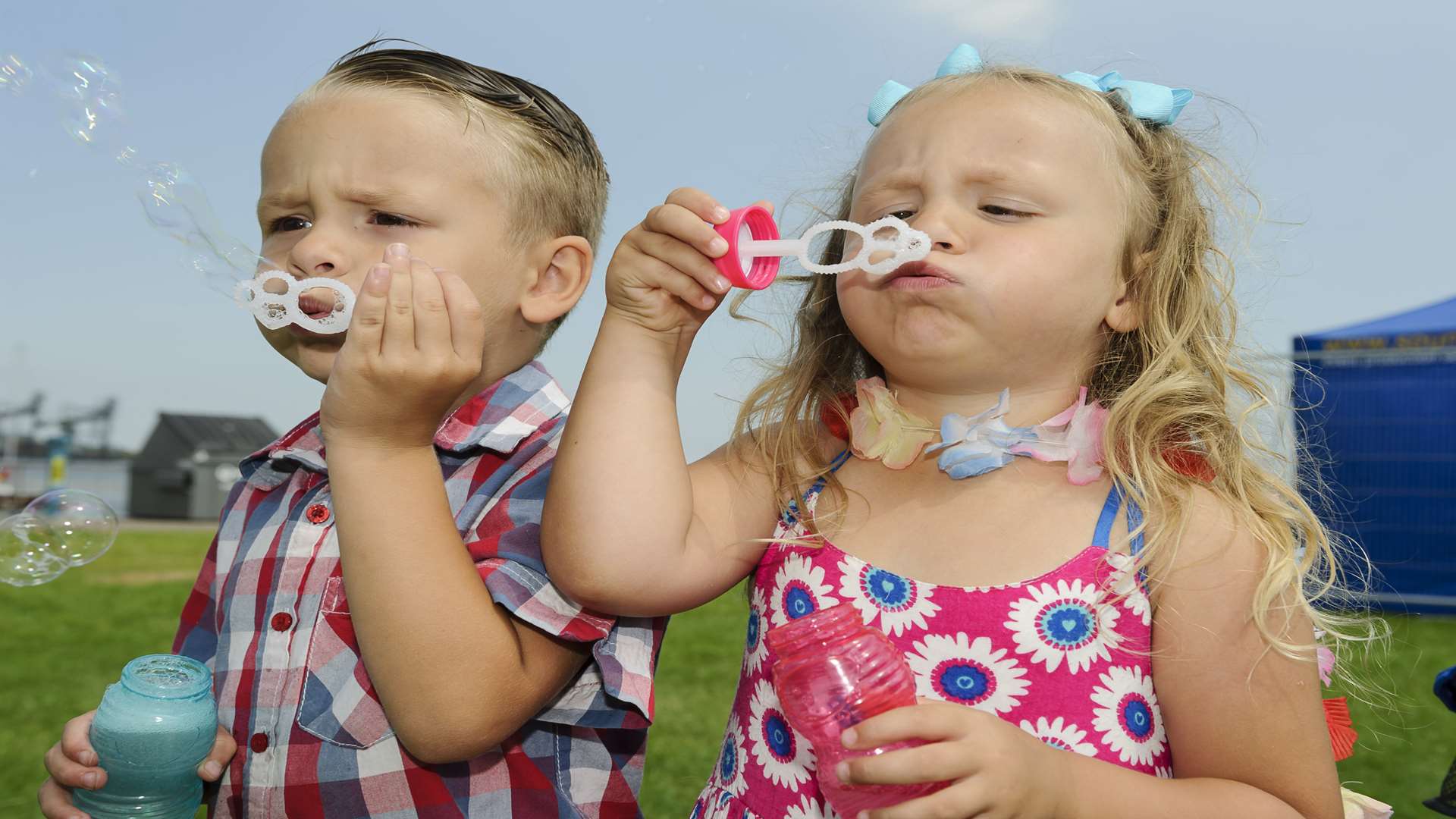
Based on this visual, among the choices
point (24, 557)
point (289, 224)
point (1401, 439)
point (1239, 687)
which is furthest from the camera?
point (1401, 439)

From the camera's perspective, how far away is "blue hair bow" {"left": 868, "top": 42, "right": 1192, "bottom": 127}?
1629 millimetres

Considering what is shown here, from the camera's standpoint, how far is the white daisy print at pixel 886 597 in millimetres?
1381

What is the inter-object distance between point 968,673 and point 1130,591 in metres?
0.20

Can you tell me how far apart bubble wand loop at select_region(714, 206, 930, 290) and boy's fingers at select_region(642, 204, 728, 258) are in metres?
0.01

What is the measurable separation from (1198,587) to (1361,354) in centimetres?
892

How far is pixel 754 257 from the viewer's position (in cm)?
139

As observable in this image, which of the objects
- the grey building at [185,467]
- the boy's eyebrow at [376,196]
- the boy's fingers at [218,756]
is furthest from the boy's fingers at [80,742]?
the grey building at [185,467]

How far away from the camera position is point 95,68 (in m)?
1.98

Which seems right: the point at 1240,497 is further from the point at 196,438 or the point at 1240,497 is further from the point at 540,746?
the point at 196,438

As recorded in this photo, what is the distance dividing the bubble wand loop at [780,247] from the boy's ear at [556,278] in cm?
43

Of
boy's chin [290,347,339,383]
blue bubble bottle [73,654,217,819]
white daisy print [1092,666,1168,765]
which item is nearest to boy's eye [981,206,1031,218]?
white daisy print [1092,666,1168,765]

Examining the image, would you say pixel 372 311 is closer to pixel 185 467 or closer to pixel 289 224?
pixel 289 224

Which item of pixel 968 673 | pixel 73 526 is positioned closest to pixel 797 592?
pixel 968 673

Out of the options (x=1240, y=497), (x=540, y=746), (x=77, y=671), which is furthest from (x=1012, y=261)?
(x=77, y=671)
